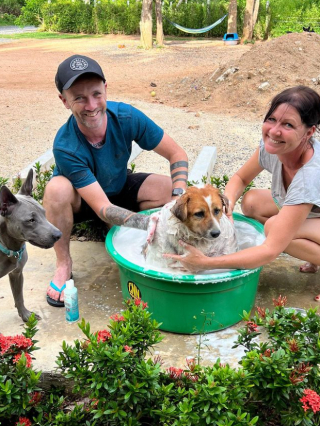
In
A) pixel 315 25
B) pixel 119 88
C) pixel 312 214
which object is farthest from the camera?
pixel 315 25

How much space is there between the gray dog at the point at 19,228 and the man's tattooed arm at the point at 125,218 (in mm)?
600

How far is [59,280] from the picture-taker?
4094mm

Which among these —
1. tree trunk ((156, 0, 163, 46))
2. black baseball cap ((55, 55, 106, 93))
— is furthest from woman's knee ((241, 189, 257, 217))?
tree trunk ((156, 0, 163, 46))

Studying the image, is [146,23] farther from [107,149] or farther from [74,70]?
[74,70]

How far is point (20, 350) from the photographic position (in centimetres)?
258

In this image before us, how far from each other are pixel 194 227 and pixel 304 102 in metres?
1.11

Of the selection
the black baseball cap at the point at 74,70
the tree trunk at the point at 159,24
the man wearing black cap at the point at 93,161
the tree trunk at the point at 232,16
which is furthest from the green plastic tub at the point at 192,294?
the tree trunk at the point at 232,16

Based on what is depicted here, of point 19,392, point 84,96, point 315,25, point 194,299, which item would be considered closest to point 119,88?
point 84,96

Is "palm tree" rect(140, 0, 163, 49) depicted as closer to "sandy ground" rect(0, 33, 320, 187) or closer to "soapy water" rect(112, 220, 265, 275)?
"sandy ground" rect(0, 33, 320, 187)

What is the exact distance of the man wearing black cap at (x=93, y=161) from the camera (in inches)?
152

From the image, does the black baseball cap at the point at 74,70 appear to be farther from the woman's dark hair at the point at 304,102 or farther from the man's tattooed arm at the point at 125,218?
the woman's dark hair at the point at 304,102

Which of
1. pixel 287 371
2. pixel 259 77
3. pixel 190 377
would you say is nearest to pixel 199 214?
pixel 190 377

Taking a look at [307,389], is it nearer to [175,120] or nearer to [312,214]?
[312,214]

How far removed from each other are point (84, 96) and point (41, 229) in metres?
1.23
